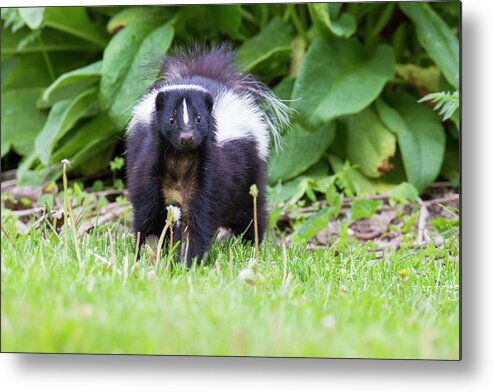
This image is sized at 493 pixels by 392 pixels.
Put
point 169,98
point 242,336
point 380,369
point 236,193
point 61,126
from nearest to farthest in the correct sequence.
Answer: point 242,336, point 380,369, point 169,98, point 236,193, point 61,126

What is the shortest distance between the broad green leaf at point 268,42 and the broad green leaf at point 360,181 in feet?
2.53

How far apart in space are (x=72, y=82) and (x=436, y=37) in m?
2.29

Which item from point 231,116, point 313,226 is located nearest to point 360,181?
point 313,226

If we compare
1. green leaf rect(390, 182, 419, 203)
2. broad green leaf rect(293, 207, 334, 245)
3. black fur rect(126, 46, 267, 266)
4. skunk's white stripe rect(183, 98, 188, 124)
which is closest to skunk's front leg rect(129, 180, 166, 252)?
black fur rect(126, 46, 267, 266)

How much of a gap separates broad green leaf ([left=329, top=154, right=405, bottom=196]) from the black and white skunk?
3.97 ft

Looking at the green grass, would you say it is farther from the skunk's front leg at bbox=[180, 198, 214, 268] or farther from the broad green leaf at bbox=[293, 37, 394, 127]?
the broad green leaf at bbox=[293, 37, 394, 127]

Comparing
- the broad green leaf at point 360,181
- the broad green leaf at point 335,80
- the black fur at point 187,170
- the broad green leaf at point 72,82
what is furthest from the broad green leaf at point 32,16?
the broad green leaf at point 360,181

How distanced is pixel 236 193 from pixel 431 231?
149cm

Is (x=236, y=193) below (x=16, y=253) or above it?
above

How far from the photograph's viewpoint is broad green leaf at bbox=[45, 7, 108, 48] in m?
5.97

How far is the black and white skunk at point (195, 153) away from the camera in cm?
416

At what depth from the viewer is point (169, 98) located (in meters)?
4.14

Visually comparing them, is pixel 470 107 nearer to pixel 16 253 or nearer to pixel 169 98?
pixel 169 98

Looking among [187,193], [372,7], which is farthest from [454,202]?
[187,193]
